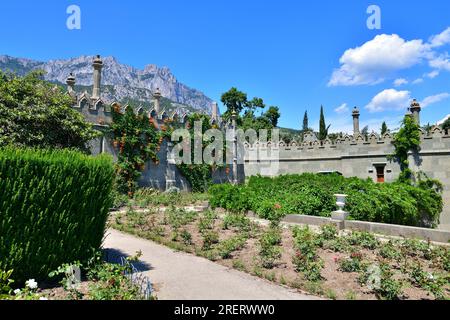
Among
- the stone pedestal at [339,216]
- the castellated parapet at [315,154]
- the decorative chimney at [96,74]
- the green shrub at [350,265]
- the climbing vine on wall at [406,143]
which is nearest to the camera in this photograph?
the green shrub at [350,265]

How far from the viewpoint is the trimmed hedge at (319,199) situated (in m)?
12.0

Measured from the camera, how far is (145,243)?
8.09 meters

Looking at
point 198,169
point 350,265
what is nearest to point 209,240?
point 350,265

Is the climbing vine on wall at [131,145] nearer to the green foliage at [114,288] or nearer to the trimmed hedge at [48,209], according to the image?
the trimmed hedge at [48,209]

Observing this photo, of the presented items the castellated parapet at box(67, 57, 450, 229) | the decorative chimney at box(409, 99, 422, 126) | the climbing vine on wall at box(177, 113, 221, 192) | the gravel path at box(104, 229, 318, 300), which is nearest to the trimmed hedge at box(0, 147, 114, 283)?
the gravel path at box(104, 229, 318, 300)

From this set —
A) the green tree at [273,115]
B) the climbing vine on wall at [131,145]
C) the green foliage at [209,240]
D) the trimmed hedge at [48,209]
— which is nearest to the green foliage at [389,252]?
the green foliage at [209,240]

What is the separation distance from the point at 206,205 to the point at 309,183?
488 centimetres

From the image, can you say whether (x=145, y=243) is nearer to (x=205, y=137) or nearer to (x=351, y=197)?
(x=351, y=197)

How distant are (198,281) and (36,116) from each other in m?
8.73

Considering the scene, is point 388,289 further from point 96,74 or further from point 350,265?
point 96,74

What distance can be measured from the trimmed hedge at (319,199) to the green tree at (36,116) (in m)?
6.69

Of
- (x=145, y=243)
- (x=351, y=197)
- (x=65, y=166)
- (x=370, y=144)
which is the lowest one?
(x=145, y=243)
